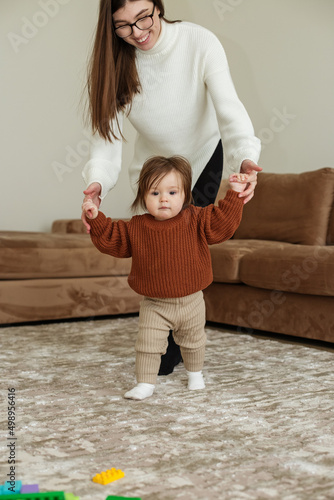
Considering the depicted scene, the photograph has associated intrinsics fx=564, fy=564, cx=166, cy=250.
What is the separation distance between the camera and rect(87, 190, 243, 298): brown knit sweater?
61.4 inches

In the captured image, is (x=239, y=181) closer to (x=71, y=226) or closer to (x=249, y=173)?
(x=249, y=173)

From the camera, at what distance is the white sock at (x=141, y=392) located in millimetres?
1534

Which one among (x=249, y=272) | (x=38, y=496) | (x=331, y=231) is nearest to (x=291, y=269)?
(x=249, y=272)

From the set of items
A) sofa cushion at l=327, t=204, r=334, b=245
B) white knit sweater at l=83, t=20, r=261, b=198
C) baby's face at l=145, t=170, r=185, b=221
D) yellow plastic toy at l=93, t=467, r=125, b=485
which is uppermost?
white knit sweater at l=83, t=20, r=261, b=198

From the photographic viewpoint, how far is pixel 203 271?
161 centimetres

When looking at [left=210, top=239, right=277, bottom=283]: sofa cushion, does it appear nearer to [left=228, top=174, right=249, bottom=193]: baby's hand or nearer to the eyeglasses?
[left=228, top=174, right=249, bottom=193]: baby's hand

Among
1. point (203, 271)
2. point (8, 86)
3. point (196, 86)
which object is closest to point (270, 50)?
point (8, 86)

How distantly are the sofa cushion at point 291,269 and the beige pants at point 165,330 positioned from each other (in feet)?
2.48

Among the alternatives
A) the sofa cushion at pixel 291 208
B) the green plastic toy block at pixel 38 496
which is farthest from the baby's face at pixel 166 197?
the sofa cushion at pixel 291 208

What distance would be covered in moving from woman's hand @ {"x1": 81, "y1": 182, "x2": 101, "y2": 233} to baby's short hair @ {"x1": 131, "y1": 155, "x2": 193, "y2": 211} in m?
0.12

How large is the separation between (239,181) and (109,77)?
1.64 feet

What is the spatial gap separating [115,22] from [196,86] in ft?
0.97

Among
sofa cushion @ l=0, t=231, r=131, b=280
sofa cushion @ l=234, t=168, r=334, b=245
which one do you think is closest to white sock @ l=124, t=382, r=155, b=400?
sofa cushion @ l=0, t=231, r=131, b=280

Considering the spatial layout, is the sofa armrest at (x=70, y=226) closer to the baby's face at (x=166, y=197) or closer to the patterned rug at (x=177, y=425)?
the patterned rug at (x=177, y=425)
